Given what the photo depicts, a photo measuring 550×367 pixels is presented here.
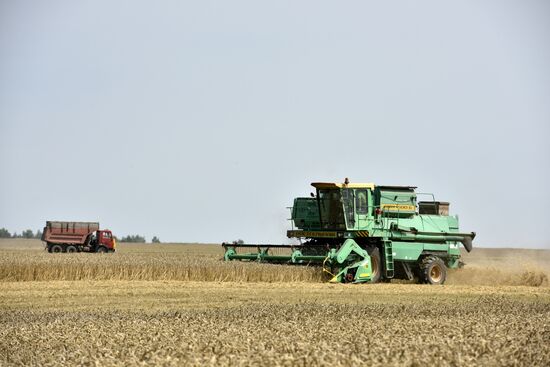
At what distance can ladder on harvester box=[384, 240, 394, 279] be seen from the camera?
28406 millimetres

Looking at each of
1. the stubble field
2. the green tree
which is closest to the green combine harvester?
the stubble field

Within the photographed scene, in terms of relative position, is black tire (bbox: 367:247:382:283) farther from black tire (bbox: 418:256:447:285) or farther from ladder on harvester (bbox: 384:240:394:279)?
black tire (bbox: 418:256:447:285)

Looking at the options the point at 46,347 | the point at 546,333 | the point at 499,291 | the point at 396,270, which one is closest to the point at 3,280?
the point at 396,270

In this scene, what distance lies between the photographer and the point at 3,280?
28.1 meters

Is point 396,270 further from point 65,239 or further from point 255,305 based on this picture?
point 65,239

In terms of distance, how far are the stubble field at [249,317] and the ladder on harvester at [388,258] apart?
1.37 meters

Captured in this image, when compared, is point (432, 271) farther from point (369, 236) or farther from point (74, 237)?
point (74, 237)

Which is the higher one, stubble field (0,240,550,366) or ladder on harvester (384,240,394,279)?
ladder on harvester (384,240,394,279)

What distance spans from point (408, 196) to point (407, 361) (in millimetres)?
20535

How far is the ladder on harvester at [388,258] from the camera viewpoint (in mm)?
28406

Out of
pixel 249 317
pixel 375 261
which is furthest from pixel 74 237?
pixel 249 317

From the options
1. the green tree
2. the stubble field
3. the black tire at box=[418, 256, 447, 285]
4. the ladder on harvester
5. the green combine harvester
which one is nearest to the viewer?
the stubble field

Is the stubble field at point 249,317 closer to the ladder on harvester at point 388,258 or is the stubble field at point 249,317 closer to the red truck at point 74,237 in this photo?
the ladder on harvester at point 388,258

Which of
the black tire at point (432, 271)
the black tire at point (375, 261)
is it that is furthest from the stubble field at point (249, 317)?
the black tire at point (432, 271)
